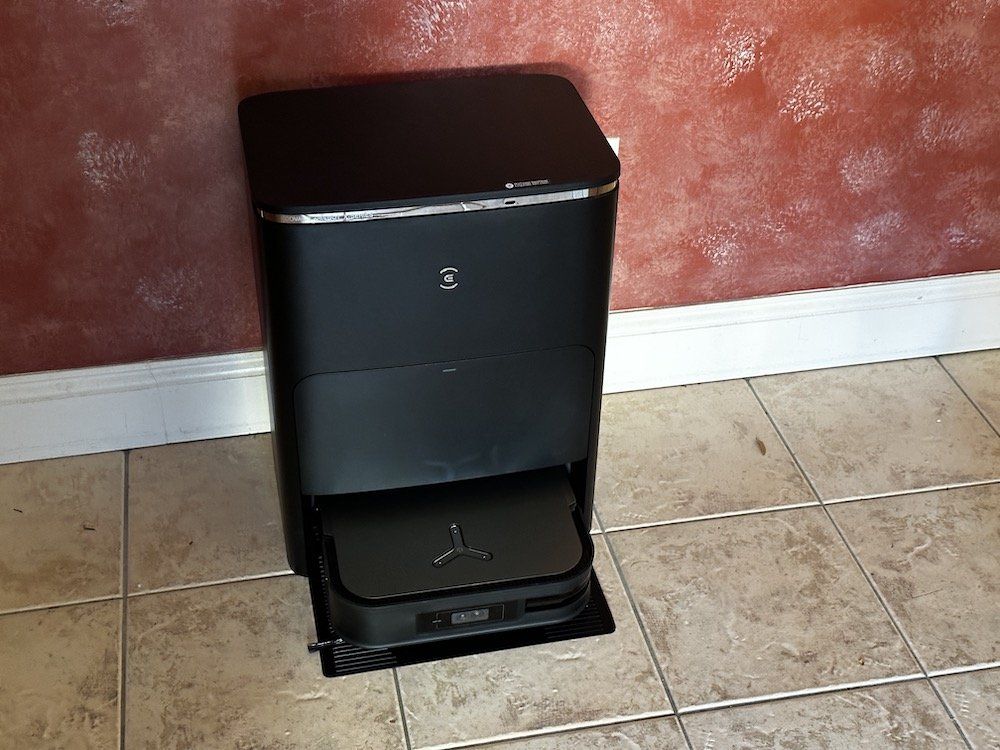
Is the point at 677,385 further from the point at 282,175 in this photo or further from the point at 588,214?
the point at 282,175

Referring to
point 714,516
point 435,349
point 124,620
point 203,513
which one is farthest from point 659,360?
point 124,620

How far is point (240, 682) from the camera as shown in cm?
150

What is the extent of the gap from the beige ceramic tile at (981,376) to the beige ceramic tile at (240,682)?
1.17 m

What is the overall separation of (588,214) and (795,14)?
1.90 feet

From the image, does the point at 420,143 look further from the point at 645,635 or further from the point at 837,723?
the point at 837,723

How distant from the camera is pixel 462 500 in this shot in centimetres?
153

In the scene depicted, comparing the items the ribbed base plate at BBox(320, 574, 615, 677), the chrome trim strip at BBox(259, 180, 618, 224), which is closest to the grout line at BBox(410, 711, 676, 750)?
the ribbed base plate at BBox(320, 574, 615, 677)

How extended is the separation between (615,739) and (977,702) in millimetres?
489

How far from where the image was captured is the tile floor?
1465mm

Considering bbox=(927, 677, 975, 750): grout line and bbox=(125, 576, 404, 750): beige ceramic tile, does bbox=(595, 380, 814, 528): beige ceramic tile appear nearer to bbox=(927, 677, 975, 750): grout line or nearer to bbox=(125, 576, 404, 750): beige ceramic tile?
bbox=(927, 677, 975, 750): grout line

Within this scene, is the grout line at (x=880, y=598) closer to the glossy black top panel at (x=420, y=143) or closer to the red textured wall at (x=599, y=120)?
the red textured wall at (x=599, y=120)

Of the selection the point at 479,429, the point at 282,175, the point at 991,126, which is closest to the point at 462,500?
the point at 479,429

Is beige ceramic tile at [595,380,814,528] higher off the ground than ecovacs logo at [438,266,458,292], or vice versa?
ecovacs logo at [438,266,458,292]

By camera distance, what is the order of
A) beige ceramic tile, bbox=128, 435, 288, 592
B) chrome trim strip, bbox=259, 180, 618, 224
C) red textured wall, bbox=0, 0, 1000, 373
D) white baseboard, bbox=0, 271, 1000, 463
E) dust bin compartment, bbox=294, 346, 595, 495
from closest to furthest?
chrome trim strip, bbox=259, 180, 618, 224 → dust bin compartment, bbox=294, 346, 595, 495 → red textured wall, bbox=0, 0, 1000, 373 → beige ceramic tile, bbox=128, 435, 288, 592 → white baseboard, bbox=0, 271, 1000, 463
